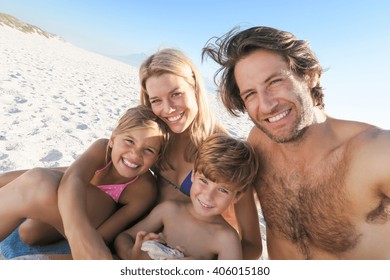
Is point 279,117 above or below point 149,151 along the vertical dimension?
above

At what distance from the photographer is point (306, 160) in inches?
87.1

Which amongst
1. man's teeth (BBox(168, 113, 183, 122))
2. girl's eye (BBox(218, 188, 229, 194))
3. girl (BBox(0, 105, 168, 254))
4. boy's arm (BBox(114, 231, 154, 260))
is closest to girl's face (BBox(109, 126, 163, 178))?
girl (BBox(0, 105, 168, 254))

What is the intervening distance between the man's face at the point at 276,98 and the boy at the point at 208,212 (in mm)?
287

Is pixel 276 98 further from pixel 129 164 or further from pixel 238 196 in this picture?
pixel 129 164

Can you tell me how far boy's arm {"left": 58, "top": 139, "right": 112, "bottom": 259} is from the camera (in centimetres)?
198

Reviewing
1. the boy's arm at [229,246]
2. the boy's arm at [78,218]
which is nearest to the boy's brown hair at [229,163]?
the boy's arm at [229,246]

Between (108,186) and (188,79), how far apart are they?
102 centimetres

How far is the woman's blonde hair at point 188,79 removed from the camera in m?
2.65

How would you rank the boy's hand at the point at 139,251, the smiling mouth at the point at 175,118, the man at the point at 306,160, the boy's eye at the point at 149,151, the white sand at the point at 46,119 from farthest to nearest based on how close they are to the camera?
1. the white sand at the point at 46,119
2. the smiling mouth at the point at 175,118
3. the boy's eye at the point at 149,151
4. the boy's hand at the point at 139,251
5. the man at the point at 306,160

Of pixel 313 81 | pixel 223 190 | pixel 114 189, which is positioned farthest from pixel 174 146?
pixel 313 81

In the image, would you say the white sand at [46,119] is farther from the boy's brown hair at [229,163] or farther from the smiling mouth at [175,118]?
the boy's brown hair at [229,163]

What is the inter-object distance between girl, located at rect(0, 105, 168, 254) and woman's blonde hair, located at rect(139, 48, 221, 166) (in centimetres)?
26

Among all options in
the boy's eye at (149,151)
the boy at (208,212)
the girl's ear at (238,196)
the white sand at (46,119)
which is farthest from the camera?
the white sand at (46,119)

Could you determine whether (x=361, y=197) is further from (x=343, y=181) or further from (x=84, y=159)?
(x=84, y=159)
